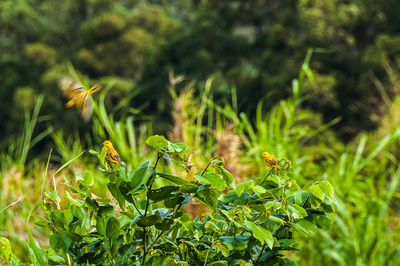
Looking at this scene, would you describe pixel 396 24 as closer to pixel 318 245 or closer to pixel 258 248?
pixel 318 245

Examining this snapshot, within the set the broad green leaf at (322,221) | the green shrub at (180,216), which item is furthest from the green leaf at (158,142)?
the broad green leaf at (322,221)

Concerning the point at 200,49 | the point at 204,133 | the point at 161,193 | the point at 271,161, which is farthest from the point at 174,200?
the point at 200,49

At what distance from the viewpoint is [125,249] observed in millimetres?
564

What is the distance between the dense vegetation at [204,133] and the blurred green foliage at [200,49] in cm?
6

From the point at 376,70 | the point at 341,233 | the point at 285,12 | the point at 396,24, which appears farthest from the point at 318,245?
the point at 285,12

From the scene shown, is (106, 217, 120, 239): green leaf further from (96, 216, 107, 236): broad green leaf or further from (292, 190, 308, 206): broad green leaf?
(292, 190, 308, 206): broad green leaf

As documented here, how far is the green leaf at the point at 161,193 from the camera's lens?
0.53 m

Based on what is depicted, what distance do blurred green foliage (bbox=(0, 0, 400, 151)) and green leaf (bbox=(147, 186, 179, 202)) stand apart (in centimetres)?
607

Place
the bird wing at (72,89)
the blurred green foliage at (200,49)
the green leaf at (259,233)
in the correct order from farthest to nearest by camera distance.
A: the blurred green foliage at (200,49)
the bird wing at (72,89)
the green leaf at (259,233)

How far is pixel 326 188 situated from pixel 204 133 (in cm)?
154

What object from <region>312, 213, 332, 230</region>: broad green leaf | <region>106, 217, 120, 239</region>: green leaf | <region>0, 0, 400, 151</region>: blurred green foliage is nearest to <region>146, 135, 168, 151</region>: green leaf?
<region>106, 217, 120, 239</region>: green leaf

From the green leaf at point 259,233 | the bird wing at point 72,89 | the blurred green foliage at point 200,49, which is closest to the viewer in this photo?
the green leaf at point 259,233

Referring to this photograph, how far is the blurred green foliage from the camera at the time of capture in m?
11.1

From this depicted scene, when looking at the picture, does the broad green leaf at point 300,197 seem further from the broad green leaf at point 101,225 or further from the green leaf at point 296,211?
the broad green leaf at point 101,225
